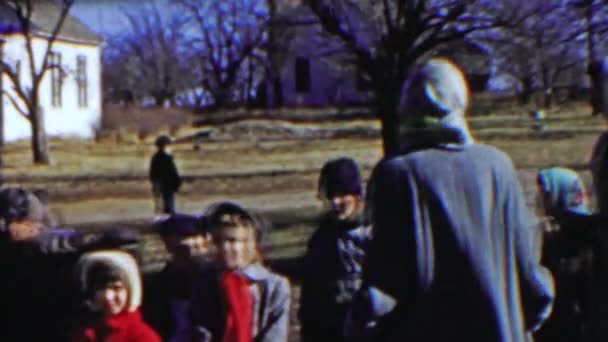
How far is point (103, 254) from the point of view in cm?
504

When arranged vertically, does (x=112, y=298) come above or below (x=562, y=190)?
below

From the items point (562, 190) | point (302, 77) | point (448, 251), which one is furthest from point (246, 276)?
point (302, 77)

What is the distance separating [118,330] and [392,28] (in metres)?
8.79

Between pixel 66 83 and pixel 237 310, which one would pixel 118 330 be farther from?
pixel 66 83

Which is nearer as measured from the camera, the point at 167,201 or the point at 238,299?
the point at 238,299

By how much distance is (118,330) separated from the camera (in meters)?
4.87

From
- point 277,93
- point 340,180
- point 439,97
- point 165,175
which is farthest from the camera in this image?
point 277,93

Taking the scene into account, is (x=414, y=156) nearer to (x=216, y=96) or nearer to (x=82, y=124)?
(x=82, y=124)

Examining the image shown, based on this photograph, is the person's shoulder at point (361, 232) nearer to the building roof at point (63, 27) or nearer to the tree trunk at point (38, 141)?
the tree trunk at point (38, 141)

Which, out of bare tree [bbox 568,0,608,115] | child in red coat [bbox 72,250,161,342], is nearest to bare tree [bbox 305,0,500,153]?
bare tree [bbox 568,0,608,115]

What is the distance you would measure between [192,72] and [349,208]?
70.0 metres

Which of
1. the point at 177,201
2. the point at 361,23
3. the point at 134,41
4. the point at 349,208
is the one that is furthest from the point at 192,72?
the point at 349,208

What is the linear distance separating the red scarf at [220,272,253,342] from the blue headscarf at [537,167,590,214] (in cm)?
138

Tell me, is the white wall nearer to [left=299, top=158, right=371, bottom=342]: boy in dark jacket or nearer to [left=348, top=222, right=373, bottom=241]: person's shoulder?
[left=299, top=158, right=371, bottom=342]: boy in dark jacket
